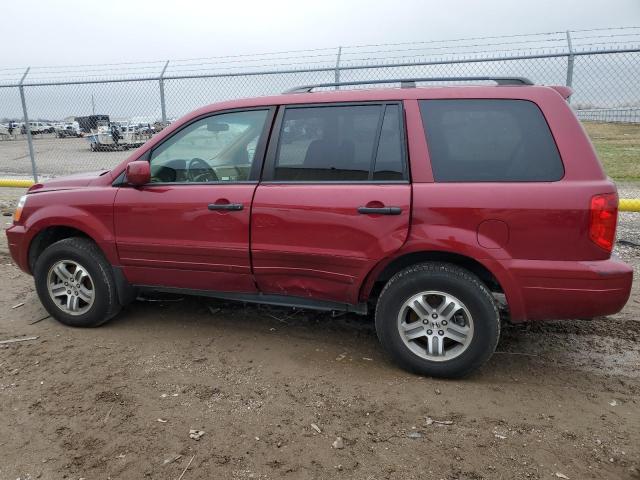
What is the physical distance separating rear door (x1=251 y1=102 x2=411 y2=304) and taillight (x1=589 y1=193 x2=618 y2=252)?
1.02 meters

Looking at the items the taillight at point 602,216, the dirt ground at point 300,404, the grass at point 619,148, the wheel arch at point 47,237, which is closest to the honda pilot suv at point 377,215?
the taillight at point 602,216

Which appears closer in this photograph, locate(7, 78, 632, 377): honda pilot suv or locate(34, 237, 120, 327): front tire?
locate(7, 78, 632, 377): honda pilot suv

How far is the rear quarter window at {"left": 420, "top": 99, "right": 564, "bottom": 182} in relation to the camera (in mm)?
3023

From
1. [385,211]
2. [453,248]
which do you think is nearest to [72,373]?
[385,211]

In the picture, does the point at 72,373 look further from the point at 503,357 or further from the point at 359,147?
the point at 503,357

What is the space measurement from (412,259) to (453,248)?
0.32 m

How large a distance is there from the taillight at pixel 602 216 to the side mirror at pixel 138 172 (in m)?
2.92

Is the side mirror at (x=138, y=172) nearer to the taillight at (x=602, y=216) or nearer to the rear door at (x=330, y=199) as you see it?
the rear door at (x=330, y=199)

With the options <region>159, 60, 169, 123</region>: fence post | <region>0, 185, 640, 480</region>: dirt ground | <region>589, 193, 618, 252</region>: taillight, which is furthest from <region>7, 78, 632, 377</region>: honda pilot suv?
<region>159, 60, 169, 123</region>: fence post

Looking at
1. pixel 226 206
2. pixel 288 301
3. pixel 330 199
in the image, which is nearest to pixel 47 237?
pixel 226 206

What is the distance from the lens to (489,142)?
10.3 feet

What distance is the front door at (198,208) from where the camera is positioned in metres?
3.61

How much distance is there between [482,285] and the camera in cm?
315

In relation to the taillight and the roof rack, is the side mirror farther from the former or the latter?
the taillight
